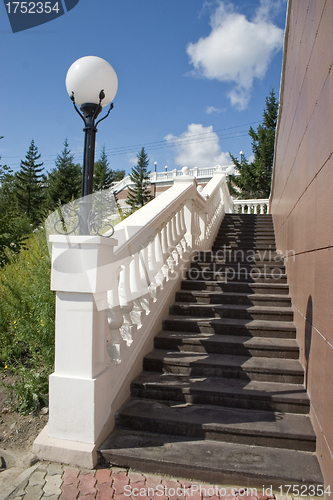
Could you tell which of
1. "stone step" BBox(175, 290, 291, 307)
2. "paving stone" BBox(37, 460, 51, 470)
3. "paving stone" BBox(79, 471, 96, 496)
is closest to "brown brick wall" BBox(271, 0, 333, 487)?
"stone step" BBox(175, 290, 291, 307)

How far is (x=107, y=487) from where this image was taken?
210cm

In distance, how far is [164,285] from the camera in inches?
159

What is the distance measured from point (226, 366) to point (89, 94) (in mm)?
2652

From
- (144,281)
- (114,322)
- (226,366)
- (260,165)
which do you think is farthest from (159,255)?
(260,165)

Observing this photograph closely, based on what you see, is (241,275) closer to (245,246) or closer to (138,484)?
(245,246)

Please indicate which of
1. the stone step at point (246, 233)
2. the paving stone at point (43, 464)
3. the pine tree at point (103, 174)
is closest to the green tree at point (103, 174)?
the pine tree at point (103, 174)

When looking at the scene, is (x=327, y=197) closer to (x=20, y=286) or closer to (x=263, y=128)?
(x=20, y=286)

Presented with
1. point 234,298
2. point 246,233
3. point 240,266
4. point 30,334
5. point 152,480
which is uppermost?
point 246,233

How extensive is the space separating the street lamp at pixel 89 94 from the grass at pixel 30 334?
140cm

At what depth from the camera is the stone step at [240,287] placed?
14.5ft

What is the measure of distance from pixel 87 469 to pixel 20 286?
2.52m

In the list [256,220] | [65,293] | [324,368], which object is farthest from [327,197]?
[256,220]

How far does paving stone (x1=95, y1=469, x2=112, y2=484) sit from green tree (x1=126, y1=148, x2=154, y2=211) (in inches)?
1616

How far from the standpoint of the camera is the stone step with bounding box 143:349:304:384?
120 inches
